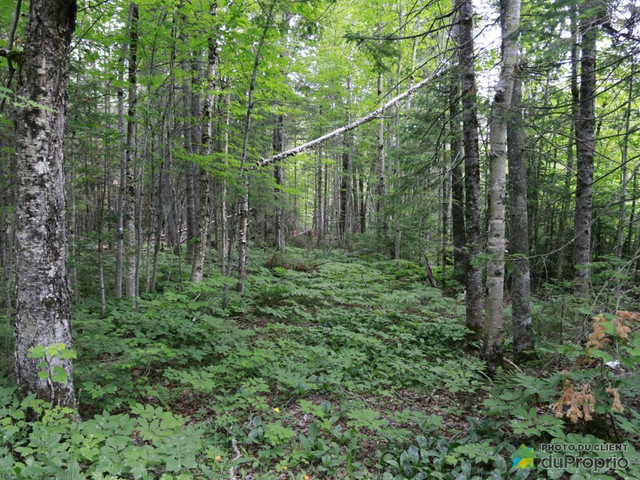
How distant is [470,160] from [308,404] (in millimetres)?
4927

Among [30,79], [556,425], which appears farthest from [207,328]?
[556,425]

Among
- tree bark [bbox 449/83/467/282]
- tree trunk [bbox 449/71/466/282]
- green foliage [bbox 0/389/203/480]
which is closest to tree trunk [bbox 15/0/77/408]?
green foliage [bbox 0/389/203/480]

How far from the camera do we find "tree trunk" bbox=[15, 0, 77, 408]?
119 inches

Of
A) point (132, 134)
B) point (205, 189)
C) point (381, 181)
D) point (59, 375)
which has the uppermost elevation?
point (381, 181)

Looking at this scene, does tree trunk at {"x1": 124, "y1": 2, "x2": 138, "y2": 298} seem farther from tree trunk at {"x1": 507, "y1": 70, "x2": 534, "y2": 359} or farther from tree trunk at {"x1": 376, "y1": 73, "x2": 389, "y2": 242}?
tree trunk at {"x1": 376, "y1": 73, "x2": 389, "y2": 242}

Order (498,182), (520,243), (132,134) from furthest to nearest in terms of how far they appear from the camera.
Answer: (132,134) → (520,243) → (498,182)

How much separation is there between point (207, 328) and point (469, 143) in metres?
5.54

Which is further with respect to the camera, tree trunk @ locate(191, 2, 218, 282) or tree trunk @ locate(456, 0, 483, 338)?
tree trunk @ locate(191, 2, 218, 282)

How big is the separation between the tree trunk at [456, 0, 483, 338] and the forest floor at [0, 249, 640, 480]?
27.4 inches

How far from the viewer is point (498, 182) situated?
488 cm

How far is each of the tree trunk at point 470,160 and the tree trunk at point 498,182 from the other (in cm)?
58

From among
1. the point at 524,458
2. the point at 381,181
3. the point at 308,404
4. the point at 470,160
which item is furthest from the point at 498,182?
the point at 381,181

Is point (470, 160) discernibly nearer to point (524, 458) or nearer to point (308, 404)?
point (524, 458)

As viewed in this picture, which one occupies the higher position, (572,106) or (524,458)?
(572,106)
